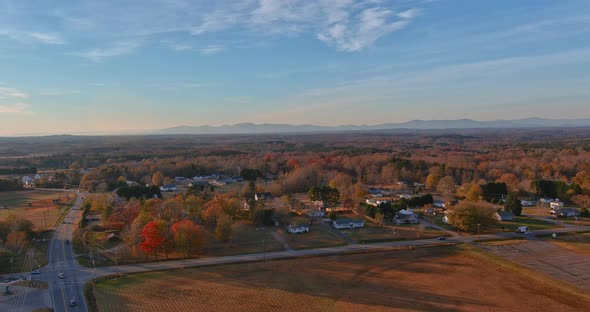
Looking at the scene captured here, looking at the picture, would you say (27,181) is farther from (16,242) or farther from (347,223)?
(347,223)

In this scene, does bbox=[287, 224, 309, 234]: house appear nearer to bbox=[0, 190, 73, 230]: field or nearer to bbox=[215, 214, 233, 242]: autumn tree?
bbox=[215, 214, 233, 242]: autumn tree

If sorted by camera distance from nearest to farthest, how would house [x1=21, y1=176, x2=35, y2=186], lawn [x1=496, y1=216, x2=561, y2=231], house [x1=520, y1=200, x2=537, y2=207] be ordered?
lawn [x1=496, y1=216, x2=561, y2=231] < house [x1=520, y1=200, x2=537, y2=207] < house [x1=21, y1=176, x2=35, y2=186]

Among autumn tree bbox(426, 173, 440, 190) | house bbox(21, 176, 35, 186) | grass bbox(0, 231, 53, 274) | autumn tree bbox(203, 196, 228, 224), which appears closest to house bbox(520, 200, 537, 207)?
autumn tree bbox(426, 173, 440, 190)

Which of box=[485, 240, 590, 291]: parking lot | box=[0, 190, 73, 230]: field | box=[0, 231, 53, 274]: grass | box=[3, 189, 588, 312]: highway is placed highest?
box=[0, 190, 73, 230]: field

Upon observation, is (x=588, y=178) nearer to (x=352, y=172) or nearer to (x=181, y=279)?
(x=352, y=172)

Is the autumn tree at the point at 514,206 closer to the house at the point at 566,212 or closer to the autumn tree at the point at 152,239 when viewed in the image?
the house at the point at 566,212

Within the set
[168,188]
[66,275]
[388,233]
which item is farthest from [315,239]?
[168,188]

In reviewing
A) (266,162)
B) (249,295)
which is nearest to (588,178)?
(249,295)
